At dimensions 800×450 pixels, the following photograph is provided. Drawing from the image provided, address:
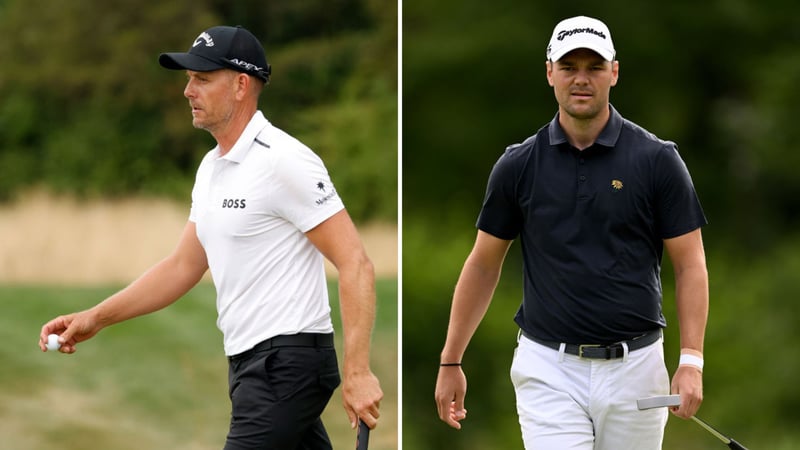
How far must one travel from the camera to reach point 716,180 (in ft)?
62.1

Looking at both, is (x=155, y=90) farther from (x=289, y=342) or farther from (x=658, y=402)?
(x=658, y=402)

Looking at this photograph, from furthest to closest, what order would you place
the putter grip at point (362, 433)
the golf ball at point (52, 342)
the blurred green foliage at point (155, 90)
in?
the blurred green foliage at point (155, 90)
the golf ball at point (52, 342)
the putter grip at point (362, 433)

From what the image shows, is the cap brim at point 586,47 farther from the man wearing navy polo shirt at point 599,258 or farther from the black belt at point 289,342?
the black belt at point 289,342

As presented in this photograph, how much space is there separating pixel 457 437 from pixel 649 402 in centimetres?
498

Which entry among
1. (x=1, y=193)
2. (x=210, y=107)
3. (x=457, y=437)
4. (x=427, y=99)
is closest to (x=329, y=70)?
(x=427, y=99)

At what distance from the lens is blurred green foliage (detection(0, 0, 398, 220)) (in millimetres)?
18047

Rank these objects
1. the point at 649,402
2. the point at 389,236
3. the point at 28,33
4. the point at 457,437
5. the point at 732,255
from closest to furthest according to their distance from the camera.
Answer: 1. the point at 649,402
2. the point at 457,437
3. the point at 389,236
4. the point at 732,255
5. the point at 28,33

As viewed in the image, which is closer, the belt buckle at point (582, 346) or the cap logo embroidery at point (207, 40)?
the belt buckle at point (582, 346)

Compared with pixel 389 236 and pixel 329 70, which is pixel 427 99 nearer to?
pixel 329 70

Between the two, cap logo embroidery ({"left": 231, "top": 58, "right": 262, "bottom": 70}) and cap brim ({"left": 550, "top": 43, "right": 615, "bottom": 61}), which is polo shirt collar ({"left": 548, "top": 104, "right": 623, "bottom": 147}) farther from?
cap logo embroidery ({"left": 231, "top": 58, "right": 262, "bottom": 70})

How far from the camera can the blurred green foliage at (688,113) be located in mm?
14906

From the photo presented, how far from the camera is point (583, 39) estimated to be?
4.64 m

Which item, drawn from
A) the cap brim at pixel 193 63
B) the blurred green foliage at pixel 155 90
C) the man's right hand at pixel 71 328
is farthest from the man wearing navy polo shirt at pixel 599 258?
the blurred green foliage at pixel 155 90

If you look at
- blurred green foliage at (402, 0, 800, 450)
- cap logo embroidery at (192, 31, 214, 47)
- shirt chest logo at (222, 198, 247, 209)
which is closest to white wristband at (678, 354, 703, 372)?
shirt chest logo at (222, 198, 247, 209)
